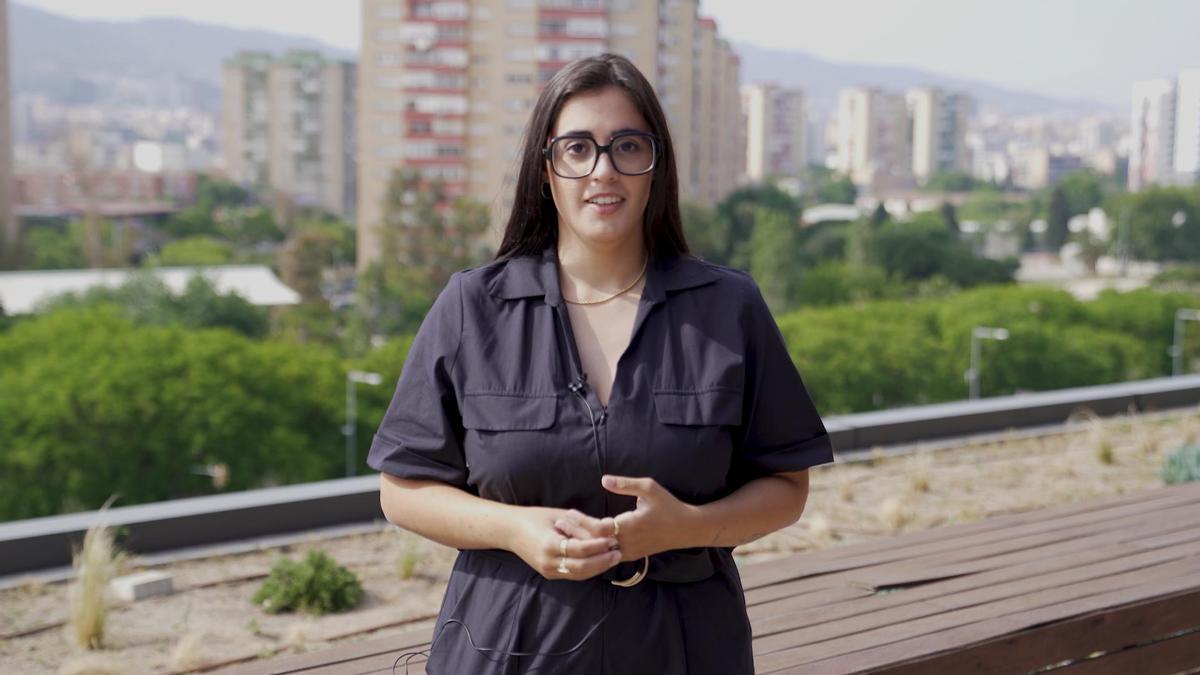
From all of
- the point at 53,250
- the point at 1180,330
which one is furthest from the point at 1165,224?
the point at 53,250

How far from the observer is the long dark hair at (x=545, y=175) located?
1.47 meters

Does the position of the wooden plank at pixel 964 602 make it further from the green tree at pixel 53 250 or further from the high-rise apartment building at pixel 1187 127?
the high-rise apartment building at pixel 1187 127

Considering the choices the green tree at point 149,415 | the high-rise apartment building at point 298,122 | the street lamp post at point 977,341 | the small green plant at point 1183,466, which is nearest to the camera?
the small green plant at point 1183,466

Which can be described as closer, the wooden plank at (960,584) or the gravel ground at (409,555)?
the wooden plank at (960,584)

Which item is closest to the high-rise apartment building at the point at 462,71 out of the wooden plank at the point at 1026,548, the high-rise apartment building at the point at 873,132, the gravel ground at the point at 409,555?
the gravel ground at the point at 409,555

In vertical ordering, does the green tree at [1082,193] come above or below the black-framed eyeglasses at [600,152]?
below

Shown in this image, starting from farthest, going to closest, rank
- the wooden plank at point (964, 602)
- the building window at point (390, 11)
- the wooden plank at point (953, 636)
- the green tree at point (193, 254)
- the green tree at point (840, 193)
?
the green tree at point (840, 193)
the building window at point (390, 11)
the green tree at point (193, 254)
the wooden plank at point (964, 602)
the wooden plank at point (953, 636)

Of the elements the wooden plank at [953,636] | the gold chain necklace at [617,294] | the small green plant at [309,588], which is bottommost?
the small green plant at [309,588]

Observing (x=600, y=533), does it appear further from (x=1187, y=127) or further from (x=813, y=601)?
(x=1187, y=127)

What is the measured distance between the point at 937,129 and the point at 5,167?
119 m

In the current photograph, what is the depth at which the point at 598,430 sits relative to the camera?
140 centimetres

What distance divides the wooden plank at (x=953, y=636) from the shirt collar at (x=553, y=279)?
2.62 feet

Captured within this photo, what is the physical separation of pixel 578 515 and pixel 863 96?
162344 mm

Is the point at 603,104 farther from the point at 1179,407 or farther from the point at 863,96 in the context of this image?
the point at 863,96
